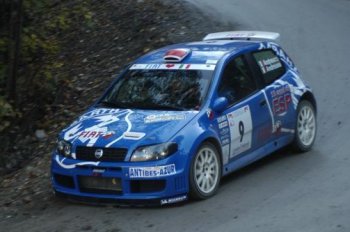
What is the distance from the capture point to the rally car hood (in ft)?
26.0

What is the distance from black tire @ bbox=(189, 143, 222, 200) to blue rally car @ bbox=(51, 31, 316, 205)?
0.01m

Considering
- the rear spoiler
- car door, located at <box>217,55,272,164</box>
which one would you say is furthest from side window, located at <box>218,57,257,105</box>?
the rear spoiler

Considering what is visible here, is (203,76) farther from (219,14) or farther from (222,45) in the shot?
(219,14)

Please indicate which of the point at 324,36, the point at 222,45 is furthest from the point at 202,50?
the point at 324,36

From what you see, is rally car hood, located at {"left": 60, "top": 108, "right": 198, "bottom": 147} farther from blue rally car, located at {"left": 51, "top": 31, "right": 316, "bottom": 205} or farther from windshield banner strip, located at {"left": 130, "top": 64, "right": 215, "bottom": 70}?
windshield banner strip, located at {"left": 130, "top": 64, "right": 215, "bottom": 70}

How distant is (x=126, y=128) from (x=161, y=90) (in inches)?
37.0

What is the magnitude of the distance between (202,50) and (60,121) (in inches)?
134

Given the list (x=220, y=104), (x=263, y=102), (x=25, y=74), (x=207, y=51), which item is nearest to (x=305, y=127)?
(x=263, y=102)

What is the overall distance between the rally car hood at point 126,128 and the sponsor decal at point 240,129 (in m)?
0.59

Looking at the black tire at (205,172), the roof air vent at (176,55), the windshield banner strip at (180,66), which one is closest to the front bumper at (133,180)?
the black tire at (205,172)

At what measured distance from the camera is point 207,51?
9.28m

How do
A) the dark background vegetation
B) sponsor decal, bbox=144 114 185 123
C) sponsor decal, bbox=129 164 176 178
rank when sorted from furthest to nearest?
the dark background vegetation < sponsor decal, bbox=144 114 185 123 < sponsor decal, bbox=129 164 176 178

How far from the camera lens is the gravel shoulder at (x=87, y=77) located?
26.4 feet

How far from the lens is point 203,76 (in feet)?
28.9
